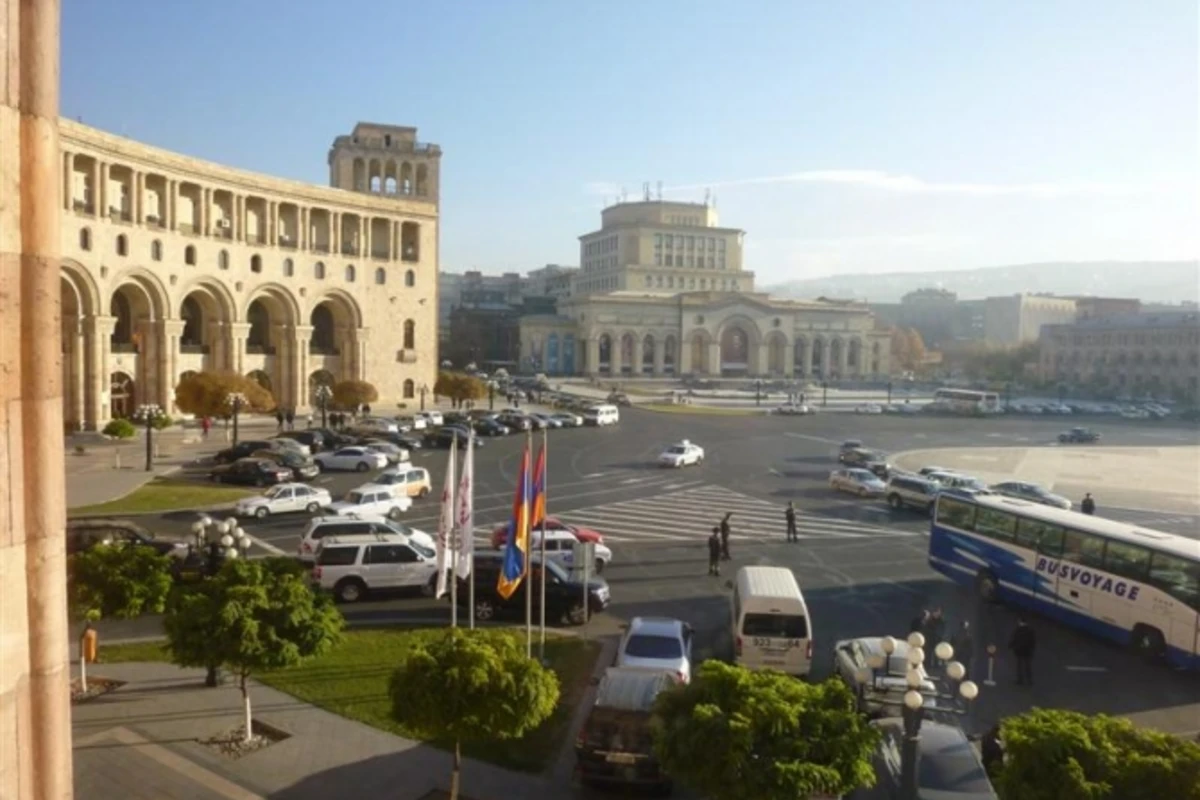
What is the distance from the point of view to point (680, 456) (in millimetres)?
40531

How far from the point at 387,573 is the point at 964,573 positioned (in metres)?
12.4

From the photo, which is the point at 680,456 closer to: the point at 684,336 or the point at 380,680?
the point at 380,680

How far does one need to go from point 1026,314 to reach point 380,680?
159367 millimetres

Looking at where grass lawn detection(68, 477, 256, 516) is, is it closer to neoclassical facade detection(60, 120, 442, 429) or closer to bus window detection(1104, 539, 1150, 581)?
neoclassical facade detection(60, 120, 442, 429)

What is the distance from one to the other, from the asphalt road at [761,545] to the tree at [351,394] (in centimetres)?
887

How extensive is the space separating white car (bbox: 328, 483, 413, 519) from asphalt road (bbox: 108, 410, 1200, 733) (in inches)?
20.6

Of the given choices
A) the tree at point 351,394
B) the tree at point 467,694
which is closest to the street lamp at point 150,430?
the tree at point 351,394

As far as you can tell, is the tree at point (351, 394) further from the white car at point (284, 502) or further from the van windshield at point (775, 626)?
the van windshield at point (775, 626)

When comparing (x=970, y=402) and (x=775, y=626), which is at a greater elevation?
(x=970, y=402)

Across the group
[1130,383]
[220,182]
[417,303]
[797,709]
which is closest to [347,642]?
[797,709]

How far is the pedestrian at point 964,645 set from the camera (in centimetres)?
1655

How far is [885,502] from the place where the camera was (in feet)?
110

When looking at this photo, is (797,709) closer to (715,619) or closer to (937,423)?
(715,619)

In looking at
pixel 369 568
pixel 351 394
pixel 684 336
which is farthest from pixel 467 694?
pixel 684 336
